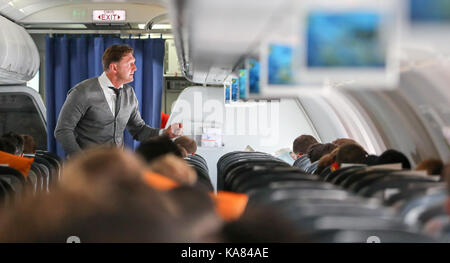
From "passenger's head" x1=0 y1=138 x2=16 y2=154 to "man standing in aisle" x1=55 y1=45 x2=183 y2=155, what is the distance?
21.6 inches

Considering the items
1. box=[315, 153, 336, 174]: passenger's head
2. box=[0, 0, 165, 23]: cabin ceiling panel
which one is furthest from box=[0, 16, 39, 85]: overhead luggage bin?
box=[315, 153, 336, 174]: passenger's head

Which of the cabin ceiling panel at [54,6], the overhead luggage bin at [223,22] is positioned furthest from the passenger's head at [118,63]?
the cabin ceiling panel at [54,6]

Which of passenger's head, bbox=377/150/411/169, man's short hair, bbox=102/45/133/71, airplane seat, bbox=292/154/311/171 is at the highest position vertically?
man's short hair, bbox=102/45/133/71

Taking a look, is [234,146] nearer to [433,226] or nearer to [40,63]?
[40,63]

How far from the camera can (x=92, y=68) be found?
825 centimetres

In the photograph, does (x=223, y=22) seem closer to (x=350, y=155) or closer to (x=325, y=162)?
(x=350, y=155)

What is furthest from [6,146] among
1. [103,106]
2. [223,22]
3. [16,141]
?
[223,22]

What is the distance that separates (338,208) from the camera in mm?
2004

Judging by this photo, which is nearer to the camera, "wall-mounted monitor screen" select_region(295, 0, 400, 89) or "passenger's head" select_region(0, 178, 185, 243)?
"passenger's head" select_region(0, 178, 185, 243)

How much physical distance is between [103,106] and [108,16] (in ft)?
10.1

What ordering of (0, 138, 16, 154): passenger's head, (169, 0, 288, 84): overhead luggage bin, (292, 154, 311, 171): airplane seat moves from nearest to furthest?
(169, 0, 288, 84): overhead luggage bin, (0, 138, 16, 154): passenger's head, (292, 154, 311, 171): airplane seat

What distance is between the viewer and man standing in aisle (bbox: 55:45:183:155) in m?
5.09

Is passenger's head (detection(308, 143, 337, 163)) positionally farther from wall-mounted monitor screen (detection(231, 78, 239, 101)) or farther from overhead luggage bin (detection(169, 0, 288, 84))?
overhead luggage bin (detection(169, 0, 288, 84))
